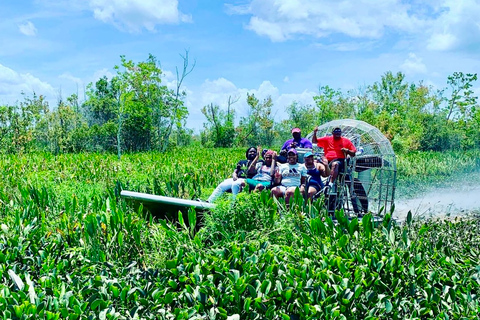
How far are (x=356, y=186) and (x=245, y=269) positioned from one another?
4111mm

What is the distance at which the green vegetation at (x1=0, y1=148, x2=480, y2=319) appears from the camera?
3238 mm

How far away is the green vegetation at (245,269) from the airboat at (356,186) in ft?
1.72

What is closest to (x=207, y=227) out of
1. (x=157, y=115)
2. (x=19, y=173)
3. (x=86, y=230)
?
(x=86, y=230)

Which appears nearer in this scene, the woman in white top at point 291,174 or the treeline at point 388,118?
the woman in white top at point 291,174

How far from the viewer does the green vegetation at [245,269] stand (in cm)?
324

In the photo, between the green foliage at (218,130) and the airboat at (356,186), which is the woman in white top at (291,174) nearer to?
the airboat at (356,186)

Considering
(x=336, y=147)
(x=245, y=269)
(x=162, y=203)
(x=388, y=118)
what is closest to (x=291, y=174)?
(x=336, y=147)

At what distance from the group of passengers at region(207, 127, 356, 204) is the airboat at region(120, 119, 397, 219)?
0.64ft

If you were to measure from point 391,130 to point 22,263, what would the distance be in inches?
992

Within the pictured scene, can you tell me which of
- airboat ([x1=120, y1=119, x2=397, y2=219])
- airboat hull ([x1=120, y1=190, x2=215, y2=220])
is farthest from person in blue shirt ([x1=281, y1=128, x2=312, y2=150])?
airboat hull ([x1=120, y1=190, x2=215, y2=220])

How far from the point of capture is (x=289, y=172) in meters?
6.61

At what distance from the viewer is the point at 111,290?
3.43m

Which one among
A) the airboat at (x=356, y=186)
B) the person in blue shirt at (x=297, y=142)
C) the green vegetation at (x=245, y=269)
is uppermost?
the person in blue shirt at (x=297, y=142)

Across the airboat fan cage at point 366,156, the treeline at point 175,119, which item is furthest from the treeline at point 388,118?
the airboat fan cage at point 366,156
